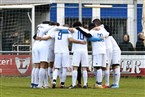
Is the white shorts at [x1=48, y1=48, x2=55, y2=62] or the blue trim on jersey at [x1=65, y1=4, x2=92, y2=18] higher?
the blue trim on jersey at [x1=65, y1=4, x2=92, y2=18]

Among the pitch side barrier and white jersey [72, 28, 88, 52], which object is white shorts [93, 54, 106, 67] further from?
the pitch side barrier

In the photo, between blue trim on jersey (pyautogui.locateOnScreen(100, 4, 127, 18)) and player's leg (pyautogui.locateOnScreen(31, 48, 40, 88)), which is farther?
blue trim on jersey (pyautogui.locateOnScreen(100, 4, 127, 18))

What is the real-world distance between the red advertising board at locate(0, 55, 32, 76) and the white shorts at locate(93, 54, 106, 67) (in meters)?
8.00

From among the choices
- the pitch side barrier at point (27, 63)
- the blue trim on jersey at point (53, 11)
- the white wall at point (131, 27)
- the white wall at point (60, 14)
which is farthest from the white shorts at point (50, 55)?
the blue trim on jersey at point (53, 11)

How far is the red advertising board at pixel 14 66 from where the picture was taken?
93.9ft

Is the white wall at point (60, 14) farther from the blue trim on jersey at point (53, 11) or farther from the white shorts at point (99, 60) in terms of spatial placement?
the white shorts at point (99, 60)

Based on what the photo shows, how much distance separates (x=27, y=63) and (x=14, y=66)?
55 cm

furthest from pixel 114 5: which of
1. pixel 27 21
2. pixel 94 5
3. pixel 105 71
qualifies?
pixel 105 71

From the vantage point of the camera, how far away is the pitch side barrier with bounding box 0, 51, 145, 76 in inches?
1128

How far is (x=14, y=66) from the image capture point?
28.7 m

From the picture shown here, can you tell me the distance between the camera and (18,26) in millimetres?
33000

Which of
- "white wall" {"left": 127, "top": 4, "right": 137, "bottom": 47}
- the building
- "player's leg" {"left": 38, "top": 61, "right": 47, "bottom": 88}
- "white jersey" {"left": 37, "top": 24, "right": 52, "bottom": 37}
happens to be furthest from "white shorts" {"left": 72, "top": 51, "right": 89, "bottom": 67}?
"white wall" {"left": 127, "top": 4, "right": 137, "bottom": 47}

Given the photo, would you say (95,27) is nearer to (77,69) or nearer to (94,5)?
(77,69)

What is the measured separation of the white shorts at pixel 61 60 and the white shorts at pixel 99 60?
2.90 ft
